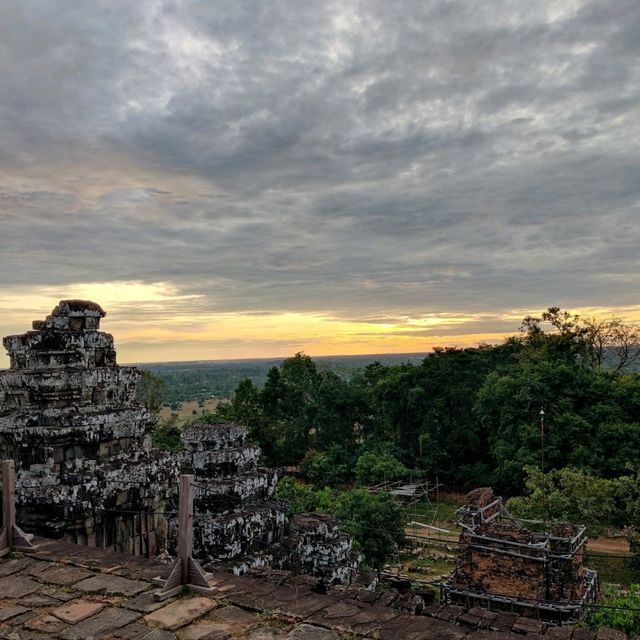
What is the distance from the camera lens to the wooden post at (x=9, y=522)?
5.55 metres

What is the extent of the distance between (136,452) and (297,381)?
124 feet

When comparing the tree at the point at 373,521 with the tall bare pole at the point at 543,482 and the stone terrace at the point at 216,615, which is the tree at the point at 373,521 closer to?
the tall bare pole at the point at 543,482

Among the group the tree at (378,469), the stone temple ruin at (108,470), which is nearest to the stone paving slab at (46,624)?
the stone temple ruin at (108,470)

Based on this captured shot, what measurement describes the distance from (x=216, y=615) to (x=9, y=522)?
103 inches

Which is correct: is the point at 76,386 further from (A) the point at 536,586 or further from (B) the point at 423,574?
(B) the point at 423,574

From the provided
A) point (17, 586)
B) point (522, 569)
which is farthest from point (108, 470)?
point (522, 569)

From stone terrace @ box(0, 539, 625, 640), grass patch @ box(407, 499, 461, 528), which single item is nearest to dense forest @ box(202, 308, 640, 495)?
grass patch @ box(407, 499, 461, 528)

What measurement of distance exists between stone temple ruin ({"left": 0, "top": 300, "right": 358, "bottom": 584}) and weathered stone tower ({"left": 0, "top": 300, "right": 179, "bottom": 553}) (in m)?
0.01

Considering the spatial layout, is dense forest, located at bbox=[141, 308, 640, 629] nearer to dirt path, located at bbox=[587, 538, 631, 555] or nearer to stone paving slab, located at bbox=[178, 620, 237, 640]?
dirt path, located at bbox=[587, 538, 631, 555]

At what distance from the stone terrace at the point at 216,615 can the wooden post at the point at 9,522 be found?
Result: 548mm

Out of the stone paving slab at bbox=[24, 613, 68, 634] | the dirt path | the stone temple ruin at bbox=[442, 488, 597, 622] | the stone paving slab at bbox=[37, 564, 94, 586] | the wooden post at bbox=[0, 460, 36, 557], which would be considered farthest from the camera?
the dirt path

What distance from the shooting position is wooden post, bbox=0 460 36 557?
18.2 ft

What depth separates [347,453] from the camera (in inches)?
1521

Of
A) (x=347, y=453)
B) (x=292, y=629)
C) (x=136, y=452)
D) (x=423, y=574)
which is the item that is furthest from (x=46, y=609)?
(x=347, y=453)
